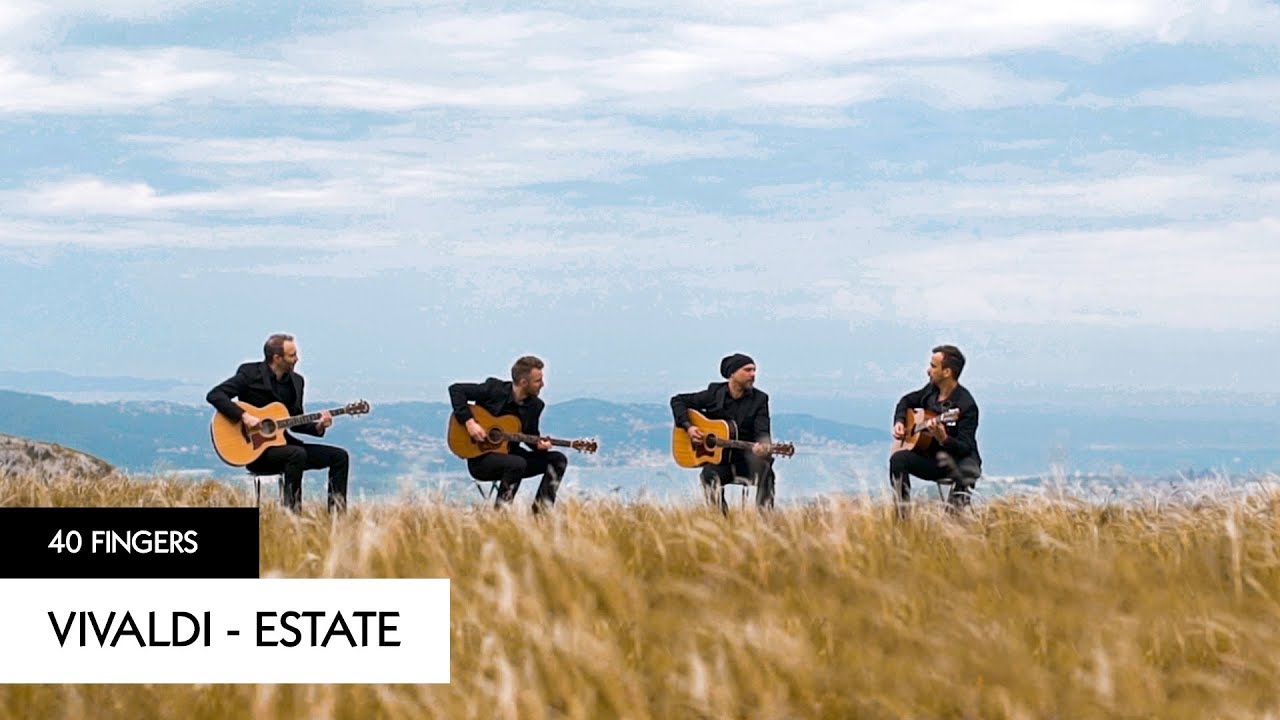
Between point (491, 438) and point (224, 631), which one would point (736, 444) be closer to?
point (491, 438)

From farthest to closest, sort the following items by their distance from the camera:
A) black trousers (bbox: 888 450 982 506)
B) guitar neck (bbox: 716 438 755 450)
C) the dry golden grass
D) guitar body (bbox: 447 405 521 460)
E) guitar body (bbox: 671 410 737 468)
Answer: guitar body (bbox: 447 405 521 460), guitar body (bbox: 671 410 737 468), guitar neck (bbox: 716 438 755 450), black trousers (bbox: 888 450 982 506), the dry golden grass

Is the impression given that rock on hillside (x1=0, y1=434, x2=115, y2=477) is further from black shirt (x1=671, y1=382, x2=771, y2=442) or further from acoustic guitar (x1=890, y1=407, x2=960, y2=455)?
acoustic guitar (x1=890, y1=407, x2=960, y2=455)

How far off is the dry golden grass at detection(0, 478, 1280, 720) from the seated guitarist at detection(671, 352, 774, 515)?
2.97m

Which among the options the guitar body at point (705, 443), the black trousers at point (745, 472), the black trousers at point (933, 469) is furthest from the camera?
the guitar body at point (705, 443)

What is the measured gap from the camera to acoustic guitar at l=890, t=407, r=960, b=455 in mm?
12891

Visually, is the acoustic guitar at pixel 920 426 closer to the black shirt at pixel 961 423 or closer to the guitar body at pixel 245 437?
the black shirt at pixel 961 423

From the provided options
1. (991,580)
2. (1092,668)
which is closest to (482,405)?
(991,580)

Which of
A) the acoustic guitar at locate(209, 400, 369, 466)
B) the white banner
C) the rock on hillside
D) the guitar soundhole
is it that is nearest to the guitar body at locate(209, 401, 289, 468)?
the acoustic guitar at locate(209, 400, 369, 466)

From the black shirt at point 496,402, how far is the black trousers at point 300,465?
1145mm

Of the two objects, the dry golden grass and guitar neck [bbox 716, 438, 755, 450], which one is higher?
guitar neck [bbox 716, 438, 755, 450]

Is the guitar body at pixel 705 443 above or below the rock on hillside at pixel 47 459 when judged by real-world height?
above

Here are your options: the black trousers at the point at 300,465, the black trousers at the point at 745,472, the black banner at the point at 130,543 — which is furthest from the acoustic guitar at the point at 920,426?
the black banner at the point at 130,543

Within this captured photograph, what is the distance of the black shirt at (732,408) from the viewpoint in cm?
1385

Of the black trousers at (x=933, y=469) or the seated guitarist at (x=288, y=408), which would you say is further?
the seated guitarist at (x=288, y=408)
